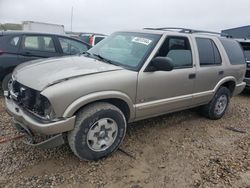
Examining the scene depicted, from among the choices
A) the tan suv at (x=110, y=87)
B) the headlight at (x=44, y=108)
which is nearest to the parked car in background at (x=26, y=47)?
the tan suv at (x=110, y=87)

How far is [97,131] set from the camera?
341 cm

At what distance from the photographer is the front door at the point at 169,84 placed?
12.5ft

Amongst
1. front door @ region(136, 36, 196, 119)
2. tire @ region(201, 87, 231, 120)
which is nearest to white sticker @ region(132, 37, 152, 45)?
front door @ region(136, 36, 196, 119)

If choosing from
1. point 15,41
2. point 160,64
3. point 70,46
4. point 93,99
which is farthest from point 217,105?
point 15,41

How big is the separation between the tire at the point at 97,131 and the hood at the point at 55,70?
0.46 metres

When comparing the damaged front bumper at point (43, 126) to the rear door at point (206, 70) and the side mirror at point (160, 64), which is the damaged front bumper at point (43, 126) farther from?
the rear door at point (206, 70)

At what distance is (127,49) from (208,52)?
1.75 metres

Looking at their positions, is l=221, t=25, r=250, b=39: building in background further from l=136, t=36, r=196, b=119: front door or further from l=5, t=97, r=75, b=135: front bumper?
l=5, t=97, r=75, b=135: front bumper

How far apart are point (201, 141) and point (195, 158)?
685 mm

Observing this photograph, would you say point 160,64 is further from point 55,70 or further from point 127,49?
point 55,70

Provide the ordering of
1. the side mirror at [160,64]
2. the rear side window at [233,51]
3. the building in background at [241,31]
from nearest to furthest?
1. the side mirror at [160,64]
2. the rear side window at [233,51]
3. the building in background at [241,31]

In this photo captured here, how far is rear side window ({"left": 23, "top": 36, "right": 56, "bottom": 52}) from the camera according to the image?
6.25 metres

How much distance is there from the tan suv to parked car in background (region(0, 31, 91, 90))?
7.61 feet

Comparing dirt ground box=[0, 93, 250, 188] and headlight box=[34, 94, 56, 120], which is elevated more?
headlight box=[34, 94, 56, 120]
